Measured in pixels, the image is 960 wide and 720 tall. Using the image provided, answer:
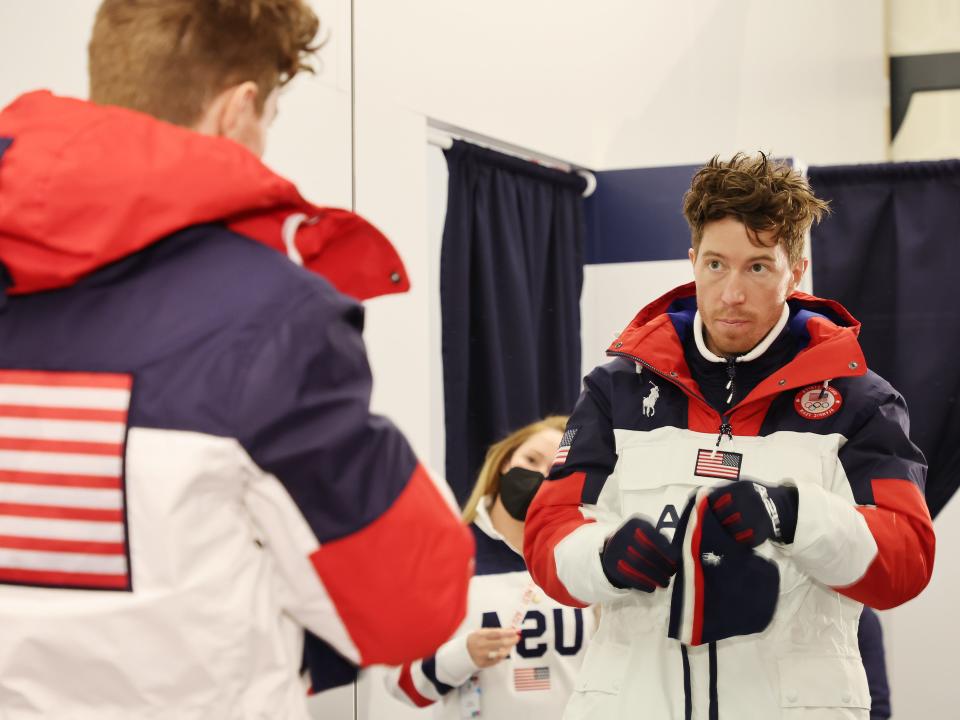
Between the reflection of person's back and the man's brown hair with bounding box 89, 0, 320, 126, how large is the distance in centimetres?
6

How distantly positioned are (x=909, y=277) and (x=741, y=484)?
202 centimetres

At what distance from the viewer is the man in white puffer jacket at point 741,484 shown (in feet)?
4.63

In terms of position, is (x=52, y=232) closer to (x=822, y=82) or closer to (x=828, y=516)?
(x=828, y=516)

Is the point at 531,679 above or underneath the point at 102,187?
underneath

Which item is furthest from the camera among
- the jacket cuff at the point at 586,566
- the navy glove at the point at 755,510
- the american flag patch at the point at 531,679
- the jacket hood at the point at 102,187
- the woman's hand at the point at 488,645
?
the american flag patch at the point at 531,679

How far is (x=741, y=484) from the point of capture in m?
1.36

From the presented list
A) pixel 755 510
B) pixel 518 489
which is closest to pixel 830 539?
pixel 755 510

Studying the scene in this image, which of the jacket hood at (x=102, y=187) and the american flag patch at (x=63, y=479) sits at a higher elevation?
the jacket hood at (x=102, y=187)

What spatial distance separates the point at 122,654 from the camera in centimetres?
86

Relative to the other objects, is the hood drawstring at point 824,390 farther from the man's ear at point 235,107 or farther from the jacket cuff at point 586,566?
the man's ear at point 235,107

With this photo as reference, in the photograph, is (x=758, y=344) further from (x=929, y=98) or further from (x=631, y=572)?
(x=929, y=98)

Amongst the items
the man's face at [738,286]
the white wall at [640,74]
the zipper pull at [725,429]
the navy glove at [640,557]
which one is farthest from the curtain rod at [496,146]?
the navy glove at [640,557]

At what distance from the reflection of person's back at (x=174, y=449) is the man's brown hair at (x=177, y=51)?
0.19ft

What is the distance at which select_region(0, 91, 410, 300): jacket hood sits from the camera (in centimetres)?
85
